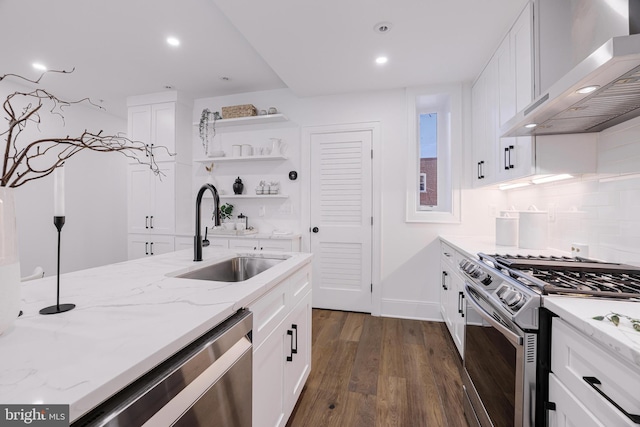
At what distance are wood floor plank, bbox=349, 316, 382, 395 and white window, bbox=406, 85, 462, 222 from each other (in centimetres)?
129

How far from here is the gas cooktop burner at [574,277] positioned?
1.02 meters

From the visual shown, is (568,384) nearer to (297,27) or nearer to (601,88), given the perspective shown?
(601,88)

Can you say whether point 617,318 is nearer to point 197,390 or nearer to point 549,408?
point 549,408

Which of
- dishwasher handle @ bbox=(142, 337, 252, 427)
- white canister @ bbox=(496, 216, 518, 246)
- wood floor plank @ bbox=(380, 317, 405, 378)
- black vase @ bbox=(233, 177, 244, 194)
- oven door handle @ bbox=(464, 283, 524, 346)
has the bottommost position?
wood floor plank @ bbox=(380, 317, 405, 378)

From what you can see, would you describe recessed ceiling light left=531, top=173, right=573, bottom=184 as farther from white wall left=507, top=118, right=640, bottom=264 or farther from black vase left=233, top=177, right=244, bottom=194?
black vase left=233, top=177, right=244, bottom=194

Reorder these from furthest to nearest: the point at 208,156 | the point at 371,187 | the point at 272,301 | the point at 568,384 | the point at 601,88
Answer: the point at 208,156, the point at 371,187, the point at 272,301, the point at 601,88, the point at 568,384

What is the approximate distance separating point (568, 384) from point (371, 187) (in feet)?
8.29

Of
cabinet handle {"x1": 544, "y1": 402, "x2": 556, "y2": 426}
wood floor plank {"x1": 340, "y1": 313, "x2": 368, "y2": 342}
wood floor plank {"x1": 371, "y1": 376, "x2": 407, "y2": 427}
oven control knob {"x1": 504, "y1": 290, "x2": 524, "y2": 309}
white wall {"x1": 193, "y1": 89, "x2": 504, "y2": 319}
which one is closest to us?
cabinet handle {"x1": 544, "y1": 402, "x2": 556, "y2": 426}

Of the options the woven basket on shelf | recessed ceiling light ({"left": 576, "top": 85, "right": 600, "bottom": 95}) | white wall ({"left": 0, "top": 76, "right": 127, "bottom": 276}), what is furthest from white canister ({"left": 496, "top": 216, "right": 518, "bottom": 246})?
white wall ({"left": 0, "top": 76, "right": 127, "bottom": 276})

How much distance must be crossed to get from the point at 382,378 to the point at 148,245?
3.39 m

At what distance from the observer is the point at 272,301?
4.02 ft

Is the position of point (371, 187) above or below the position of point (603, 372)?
above

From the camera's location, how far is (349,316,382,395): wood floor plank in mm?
1922

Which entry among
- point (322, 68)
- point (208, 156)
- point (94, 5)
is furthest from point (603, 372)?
point (208, 156)
